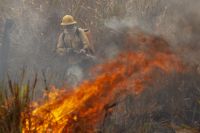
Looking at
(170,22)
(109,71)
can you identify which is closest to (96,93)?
(109,71)

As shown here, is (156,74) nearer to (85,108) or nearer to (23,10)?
(85,108)

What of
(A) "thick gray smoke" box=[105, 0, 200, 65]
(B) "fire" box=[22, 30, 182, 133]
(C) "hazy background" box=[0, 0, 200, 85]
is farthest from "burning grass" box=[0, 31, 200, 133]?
(C) "hazy background" box=[0, 0, 200, 85]

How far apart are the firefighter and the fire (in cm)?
65

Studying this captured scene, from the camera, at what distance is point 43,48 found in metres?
11.7

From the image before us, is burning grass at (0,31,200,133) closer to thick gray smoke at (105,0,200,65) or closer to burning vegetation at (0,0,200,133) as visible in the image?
burning vegetation at (0,0,200,133)

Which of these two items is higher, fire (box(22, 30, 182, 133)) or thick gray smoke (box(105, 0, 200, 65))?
thick gray smoke (box(105, 0, 200, 65))

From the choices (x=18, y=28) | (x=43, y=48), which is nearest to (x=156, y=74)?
(x=43, y=48)

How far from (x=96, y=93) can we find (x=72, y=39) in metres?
3.20

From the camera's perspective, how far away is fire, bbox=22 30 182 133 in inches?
204

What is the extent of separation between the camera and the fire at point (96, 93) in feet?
17.0

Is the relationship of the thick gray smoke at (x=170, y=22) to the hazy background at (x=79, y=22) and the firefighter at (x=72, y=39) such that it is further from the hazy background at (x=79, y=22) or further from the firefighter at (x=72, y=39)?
the firefighter at (x=72, y=39)

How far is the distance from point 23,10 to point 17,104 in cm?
883

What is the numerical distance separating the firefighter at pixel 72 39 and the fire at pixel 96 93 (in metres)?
0.65

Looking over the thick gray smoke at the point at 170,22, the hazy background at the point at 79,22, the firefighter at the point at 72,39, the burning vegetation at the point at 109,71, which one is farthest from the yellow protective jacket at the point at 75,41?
the thick gray smoke at the point at 170,22
